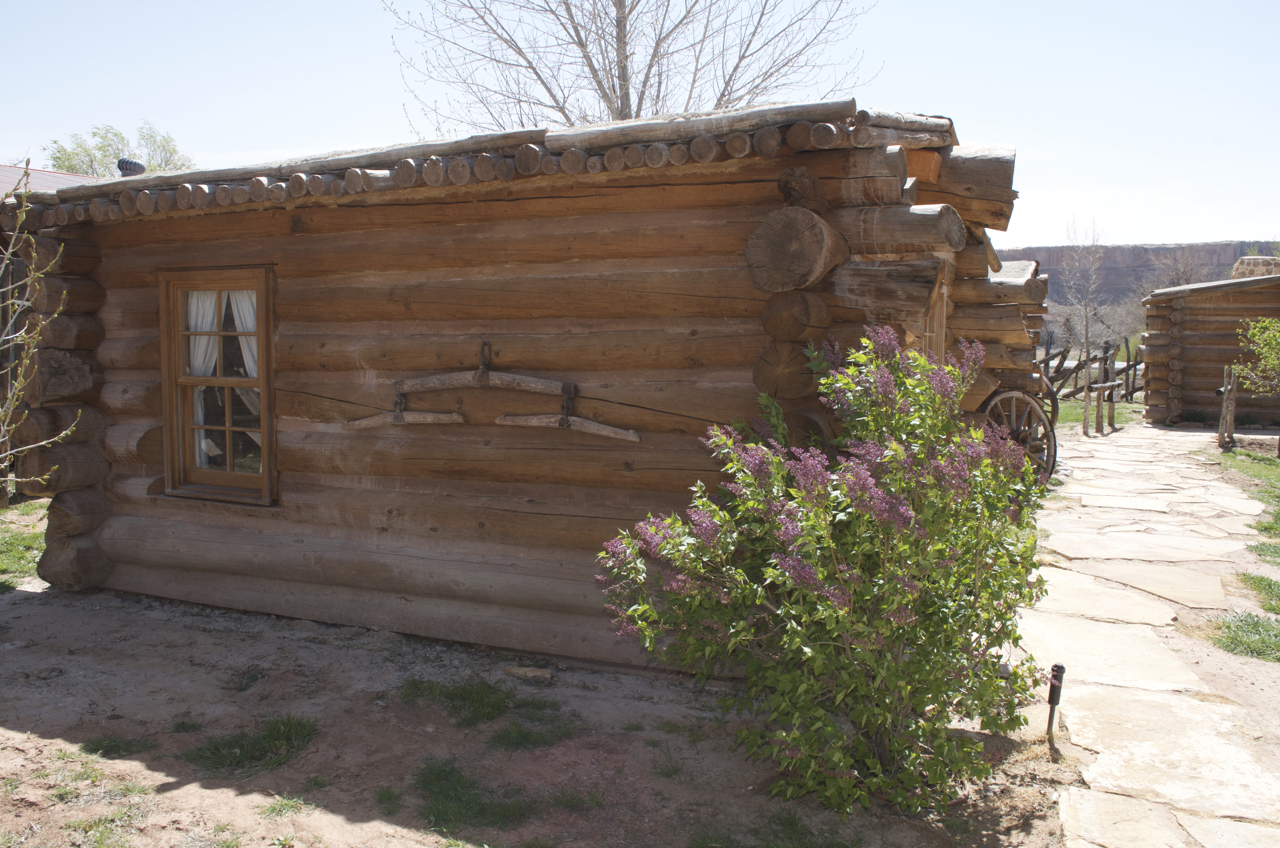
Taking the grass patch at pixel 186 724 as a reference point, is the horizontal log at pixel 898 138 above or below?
above

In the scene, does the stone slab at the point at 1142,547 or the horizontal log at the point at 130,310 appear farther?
the stone slab at the point at 1142,547

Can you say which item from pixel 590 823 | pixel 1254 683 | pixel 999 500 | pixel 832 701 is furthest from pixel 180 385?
pixel 1254 683

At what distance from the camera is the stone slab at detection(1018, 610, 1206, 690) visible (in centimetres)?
482

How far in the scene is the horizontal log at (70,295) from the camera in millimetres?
6449

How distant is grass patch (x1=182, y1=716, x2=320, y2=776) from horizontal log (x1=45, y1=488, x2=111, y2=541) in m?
3.50

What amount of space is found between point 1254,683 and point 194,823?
17.8ft

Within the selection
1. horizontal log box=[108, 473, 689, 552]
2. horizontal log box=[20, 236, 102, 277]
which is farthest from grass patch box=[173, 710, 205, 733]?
horizontal log box=[20, 236, 102, 277]

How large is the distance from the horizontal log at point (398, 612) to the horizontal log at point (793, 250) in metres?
2.24

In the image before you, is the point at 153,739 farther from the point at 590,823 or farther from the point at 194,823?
the point at 590,823

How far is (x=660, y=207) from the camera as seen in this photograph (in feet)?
16.1

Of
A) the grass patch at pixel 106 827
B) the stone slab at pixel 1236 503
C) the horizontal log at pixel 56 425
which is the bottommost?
the grass patch at pixel 106 827

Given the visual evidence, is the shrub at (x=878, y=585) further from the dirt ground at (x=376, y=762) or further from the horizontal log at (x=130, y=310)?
the horizontal log at (x=130, y=310)

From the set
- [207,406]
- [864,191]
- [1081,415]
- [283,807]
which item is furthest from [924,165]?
[1081,415]

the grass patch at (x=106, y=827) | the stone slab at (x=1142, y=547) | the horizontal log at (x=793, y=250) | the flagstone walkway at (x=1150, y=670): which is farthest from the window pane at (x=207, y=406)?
the stone slab at (x=1142, y=547)
